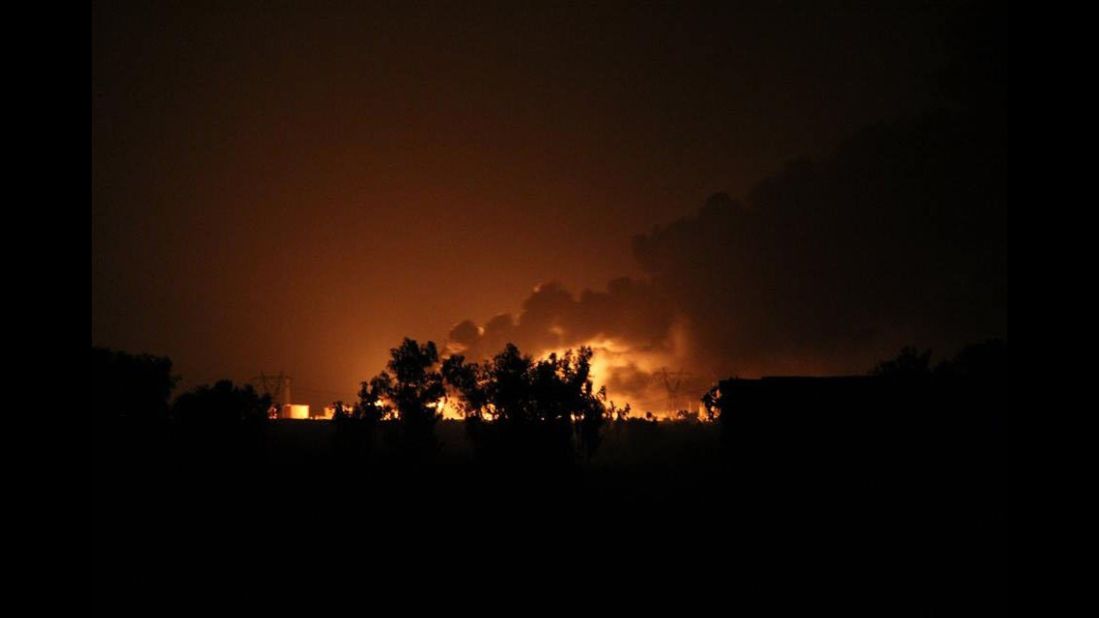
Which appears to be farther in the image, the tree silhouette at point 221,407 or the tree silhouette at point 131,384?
the tree silhouette at point 131,384

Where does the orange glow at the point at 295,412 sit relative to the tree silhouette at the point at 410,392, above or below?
below

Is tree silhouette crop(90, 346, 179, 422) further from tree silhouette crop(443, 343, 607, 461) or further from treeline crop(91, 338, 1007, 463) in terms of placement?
tree silhouette crop(443, 343, 607, 461)

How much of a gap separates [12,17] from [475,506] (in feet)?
91.3

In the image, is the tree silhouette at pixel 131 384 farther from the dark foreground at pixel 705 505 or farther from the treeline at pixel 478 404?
the dark foreground at pixel 705 505

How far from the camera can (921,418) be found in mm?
33625

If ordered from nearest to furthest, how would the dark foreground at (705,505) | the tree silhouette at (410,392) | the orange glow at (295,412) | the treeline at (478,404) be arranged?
1. the dark foreground at (705,505)
2. the treeline at (478,404)
3. the tree silhouette at (410,392)
4. the orange glow at (295,412)

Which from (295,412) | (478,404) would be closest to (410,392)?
(478,404)

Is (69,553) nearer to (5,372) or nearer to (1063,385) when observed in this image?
(5,372)

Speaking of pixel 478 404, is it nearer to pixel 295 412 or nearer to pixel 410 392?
pixel 410 392

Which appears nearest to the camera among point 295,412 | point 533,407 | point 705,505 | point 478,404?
point 705,505

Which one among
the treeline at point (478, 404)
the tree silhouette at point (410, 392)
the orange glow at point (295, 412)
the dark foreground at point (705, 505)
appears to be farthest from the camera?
the orange glow at point (295, 412)

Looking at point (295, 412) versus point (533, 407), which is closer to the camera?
point (533, 407)

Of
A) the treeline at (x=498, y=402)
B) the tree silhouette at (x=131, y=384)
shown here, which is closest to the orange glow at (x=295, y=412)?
the tree silhouette at (x=131, y=384)

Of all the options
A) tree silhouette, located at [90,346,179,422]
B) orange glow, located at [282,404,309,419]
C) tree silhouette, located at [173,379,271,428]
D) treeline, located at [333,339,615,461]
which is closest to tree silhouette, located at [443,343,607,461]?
treeline, located at [333,339,615,461]
